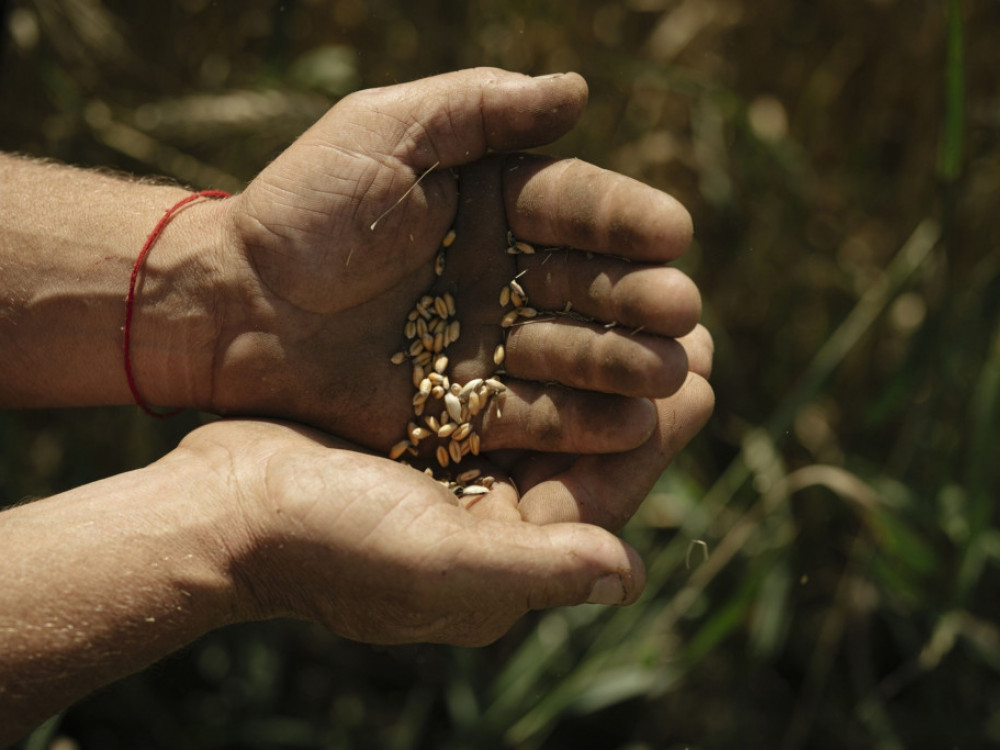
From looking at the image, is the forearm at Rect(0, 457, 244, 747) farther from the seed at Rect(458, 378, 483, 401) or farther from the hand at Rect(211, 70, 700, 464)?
the seed at Rect(458, 378, 483, 401)

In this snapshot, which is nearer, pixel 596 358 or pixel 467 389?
pixel 596 358

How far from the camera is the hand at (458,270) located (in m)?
1.44

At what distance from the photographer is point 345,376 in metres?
1.64

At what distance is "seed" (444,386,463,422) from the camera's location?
5.25 ft

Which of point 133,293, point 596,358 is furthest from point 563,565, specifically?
point 133,293

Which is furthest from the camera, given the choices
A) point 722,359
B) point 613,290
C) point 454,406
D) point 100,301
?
point 722,359

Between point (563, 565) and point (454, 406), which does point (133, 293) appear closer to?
point (454, 406)

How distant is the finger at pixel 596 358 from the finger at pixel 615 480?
132mm

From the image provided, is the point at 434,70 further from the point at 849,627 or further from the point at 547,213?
the point at 849,627

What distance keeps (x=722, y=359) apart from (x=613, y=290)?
110 centimetres

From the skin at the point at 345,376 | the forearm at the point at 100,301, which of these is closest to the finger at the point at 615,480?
the skin at the point at 345,376

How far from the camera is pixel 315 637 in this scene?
254cm

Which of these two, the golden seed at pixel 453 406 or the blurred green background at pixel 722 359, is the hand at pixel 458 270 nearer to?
the golden seed at pixel 453 406

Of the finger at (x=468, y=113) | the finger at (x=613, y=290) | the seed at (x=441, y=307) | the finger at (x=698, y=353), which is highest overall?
the finger at (x=468, y=113)
